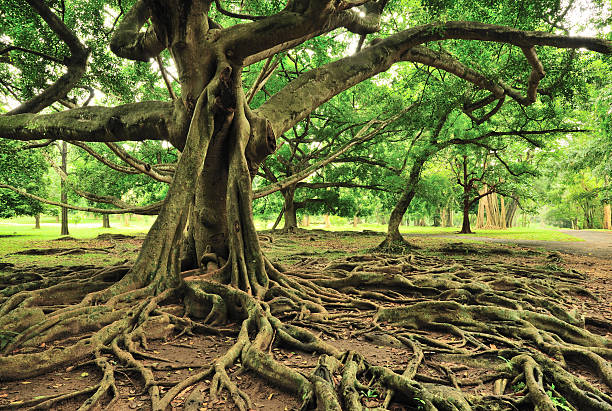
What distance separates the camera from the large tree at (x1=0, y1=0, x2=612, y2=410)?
2.85m

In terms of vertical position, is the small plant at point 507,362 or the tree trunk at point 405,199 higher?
the tree trunk at point 405,199

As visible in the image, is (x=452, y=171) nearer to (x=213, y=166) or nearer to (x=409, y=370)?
(x=213, y=166)

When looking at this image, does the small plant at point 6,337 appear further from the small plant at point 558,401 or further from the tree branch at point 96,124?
the small plant at point 558,401

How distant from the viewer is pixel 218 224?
20.1 ft

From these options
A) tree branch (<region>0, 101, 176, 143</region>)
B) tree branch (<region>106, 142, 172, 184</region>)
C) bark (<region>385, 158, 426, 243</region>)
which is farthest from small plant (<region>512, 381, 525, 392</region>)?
bark (<region>385, 158, 426, 243</region>)

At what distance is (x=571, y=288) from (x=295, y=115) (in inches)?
252

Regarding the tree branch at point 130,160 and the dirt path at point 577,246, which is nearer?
the tree branch at point 130,160

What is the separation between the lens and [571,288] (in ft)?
20.1

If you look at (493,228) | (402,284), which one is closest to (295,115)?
(402,284)

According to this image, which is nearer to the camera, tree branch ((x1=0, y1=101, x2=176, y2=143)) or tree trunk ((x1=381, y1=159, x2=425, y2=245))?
tree branch ((x1=0, y1=101, x2=176, y2=143))

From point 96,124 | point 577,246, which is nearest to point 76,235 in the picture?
point 96,124

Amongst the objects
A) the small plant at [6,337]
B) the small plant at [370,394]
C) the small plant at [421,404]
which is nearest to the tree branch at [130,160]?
the small plant at [6,337]

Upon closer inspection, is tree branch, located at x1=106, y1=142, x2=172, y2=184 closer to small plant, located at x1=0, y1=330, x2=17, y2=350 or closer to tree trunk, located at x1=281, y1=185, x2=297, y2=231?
small plant, located at x1=0, y1=330, x2=17, y2=350

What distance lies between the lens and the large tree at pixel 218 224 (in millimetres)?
2850
